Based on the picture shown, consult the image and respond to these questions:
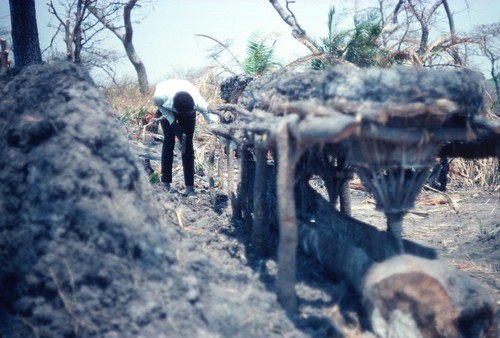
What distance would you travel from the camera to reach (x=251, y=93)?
4645mm

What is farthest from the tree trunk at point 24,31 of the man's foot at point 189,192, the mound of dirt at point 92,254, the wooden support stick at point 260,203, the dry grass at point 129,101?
the wooden support stick at point 260,203

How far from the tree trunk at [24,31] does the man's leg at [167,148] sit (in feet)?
11.5

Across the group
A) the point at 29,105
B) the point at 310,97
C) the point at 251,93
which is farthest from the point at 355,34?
the point at 29,105

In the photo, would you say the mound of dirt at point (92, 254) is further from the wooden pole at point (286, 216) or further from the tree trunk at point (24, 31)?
the tree trunk at point (24, 31)

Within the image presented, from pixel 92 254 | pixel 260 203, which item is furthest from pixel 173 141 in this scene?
pixel 92 254

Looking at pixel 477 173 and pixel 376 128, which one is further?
pixel 477 173

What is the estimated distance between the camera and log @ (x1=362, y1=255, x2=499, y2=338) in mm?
2699

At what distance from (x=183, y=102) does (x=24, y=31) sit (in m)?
4.30

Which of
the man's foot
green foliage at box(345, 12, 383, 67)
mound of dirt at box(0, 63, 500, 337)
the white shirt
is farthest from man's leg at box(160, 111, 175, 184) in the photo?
green foliage at box(345, 12, 383, 67)

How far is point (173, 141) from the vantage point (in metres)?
6.67

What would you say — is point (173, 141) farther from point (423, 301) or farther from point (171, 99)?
point (423, 301)

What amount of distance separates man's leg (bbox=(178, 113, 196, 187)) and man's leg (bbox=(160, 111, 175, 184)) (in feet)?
0.71

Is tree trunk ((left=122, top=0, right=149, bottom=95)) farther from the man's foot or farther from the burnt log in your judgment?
the burnt log

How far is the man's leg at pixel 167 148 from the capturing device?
6.57m
